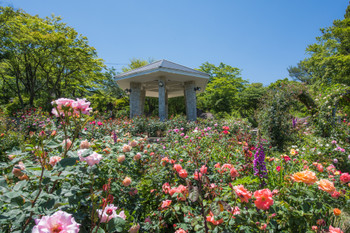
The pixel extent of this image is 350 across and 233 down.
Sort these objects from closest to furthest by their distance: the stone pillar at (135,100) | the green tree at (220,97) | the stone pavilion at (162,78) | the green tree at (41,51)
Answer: the stone pavilion at (162,78), the stone pillar at (135,100), the green tree at (41,51), the green tree at (220,97)

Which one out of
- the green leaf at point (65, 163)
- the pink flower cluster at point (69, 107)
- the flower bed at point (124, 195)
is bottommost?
the flower bed at point (124, 195)

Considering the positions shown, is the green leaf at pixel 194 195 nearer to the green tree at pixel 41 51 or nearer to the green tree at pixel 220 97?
the green tree at pixel 41 51

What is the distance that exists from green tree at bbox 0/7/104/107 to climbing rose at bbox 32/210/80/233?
1242cm

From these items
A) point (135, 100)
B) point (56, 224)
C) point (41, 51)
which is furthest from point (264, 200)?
point (41, 51)

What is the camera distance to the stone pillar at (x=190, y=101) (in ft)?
29.6

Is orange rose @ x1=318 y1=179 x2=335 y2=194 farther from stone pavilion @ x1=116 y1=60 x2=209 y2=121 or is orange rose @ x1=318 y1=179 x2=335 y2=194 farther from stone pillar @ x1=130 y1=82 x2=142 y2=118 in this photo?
stone pillar @ x1=130 y1=82 x2=142 y2=118

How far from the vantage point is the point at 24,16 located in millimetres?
10586

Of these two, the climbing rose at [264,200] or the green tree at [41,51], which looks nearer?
the climbing rose at [264,200]

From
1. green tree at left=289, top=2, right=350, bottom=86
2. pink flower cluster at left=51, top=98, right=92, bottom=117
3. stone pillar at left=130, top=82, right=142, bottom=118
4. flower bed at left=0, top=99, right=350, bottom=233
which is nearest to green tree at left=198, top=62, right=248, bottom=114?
green tree at left=289, top=2, right=350, bottom=86

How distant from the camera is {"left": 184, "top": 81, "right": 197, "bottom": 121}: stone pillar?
29.6ft

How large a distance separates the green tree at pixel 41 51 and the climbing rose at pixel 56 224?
12.4 m

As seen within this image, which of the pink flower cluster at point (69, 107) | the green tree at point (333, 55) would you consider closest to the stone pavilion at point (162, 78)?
the pink flower cluster at point (69, 107)

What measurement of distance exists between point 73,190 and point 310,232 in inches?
54.5

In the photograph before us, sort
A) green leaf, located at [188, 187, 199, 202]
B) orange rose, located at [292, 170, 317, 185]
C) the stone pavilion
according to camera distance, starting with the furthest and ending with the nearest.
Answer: the stone pavilion < orange rose, located at [292, 170, 317, 185] < green leaf, located at [188, 187, 199, 202]
